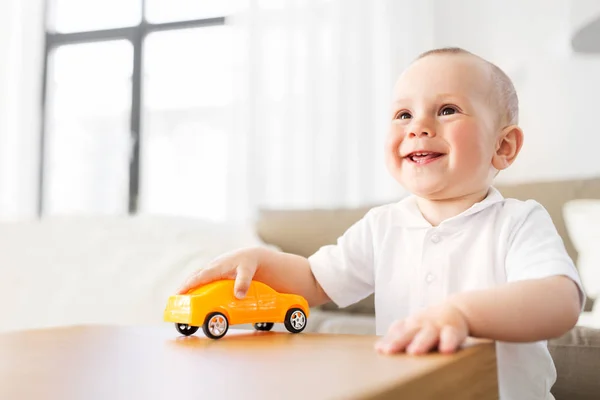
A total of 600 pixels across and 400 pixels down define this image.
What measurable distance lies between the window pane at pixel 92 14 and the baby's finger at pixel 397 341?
12.8ft

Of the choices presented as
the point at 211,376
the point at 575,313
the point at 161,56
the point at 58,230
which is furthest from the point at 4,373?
the point at 161,56

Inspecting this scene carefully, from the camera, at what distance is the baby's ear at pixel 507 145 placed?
2.99 feet

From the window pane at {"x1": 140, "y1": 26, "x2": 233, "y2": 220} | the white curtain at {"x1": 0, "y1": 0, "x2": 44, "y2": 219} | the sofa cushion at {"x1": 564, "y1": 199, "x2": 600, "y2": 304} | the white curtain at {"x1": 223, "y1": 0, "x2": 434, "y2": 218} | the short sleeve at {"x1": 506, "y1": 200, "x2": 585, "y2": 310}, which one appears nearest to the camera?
the short sleeve at {"x1": 506, "y1": 200, "x2": 585, "y2": 310}

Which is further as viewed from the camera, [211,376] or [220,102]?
[220,102]

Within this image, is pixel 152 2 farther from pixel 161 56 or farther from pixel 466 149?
pixel 466 149

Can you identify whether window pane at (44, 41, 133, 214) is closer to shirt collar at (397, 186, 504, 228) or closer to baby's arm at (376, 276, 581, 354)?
shirt collar at (397, 186, 504, 228)

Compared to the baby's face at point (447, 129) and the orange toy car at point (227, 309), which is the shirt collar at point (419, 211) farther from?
the orange toy car at point (227, 309)

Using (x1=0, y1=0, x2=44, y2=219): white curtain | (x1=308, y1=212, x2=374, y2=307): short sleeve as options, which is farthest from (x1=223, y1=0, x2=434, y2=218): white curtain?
(x1=308, y1=212, x2=374, y2=307): short sleeve

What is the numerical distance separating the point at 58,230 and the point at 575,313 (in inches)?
64.8

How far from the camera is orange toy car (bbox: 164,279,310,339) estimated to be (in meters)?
0.75

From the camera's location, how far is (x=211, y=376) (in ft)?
1.59

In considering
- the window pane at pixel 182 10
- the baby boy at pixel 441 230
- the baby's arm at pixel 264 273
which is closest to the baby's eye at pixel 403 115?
the baby boy at pixel 441 230

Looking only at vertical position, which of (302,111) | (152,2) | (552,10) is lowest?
(302,111)

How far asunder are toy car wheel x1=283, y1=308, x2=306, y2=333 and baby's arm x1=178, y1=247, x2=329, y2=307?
6 cm
